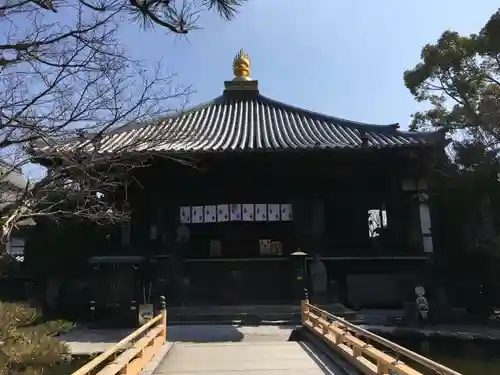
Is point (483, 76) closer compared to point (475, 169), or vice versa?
point (475, 169)

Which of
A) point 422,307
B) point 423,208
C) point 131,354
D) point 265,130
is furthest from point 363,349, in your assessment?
point 265,130

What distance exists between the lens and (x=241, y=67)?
2450 cm

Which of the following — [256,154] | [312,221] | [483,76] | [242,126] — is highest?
[483,76]

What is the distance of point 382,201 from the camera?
56.5 feet

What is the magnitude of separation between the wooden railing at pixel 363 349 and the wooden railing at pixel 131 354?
3.27 meters

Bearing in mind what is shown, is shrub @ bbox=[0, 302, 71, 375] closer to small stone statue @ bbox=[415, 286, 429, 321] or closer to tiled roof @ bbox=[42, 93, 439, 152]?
tiled roof @ bbox=[42, 93, 439, 152]

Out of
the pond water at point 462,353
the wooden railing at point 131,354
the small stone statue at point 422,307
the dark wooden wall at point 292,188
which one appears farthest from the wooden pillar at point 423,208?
the wooden railing at point 131,354

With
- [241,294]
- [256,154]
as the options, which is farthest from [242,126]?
[241,294]

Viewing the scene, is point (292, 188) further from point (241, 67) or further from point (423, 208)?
point (241, 67)

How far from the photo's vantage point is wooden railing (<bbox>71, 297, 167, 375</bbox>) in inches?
231

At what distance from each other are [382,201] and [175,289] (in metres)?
7.49

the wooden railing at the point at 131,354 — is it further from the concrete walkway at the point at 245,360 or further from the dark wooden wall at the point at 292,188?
the dark wooden wall at the point at 292,188

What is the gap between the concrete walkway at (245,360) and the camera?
786cm

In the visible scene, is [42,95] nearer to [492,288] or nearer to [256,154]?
[256,154]
